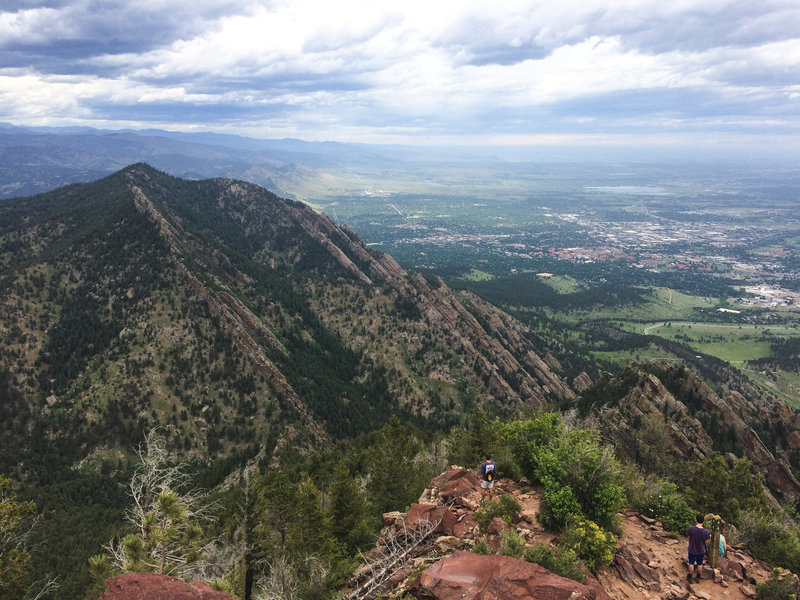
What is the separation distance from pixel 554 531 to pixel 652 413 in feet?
203

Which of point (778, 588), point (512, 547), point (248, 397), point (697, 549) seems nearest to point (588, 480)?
point (697, 549)

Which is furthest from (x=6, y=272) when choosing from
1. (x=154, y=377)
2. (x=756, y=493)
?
(x=756, y=493)

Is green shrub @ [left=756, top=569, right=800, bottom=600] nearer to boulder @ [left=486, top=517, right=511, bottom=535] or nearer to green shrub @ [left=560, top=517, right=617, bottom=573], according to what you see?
green shrub @ [left=560, top=517, right=617, bottom=573]

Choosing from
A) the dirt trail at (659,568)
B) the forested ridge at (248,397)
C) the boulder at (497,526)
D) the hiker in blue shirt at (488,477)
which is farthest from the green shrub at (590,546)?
the hiker in blue shirt at (488,477)

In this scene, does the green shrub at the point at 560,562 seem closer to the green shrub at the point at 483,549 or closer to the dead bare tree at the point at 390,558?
the green shrub at the point at 483,549

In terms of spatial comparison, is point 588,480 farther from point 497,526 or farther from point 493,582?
point 493,582

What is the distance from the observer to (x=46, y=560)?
64188mm

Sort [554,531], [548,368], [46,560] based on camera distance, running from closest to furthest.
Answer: [554,531], [46,560], [548,368]

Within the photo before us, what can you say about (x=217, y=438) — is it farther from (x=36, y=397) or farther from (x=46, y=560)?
(x=36, y=397)

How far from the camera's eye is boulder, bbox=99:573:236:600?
1619cm

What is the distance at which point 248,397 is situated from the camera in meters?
107

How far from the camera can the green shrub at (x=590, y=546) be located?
72.4ft

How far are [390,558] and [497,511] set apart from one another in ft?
24.2

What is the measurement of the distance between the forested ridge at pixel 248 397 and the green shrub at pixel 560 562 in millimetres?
5376
